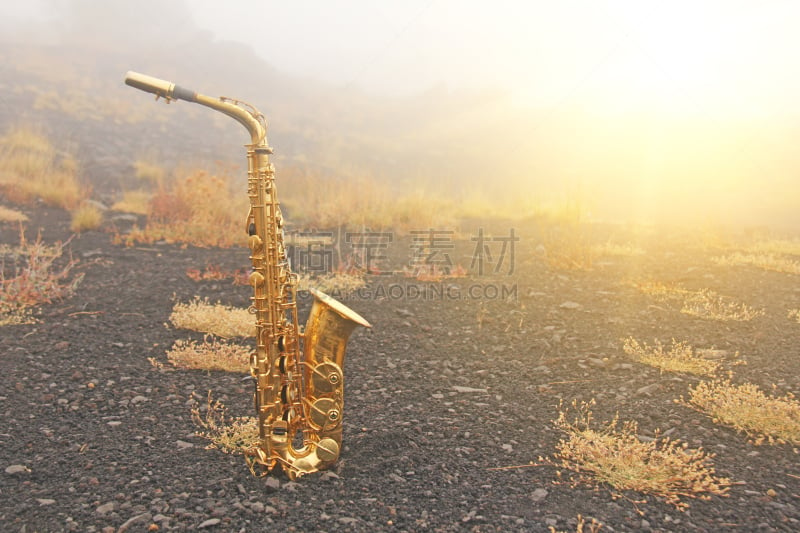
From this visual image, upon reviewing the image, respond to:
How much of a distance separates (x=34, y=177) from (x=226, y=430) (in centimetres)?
Answer: 1331

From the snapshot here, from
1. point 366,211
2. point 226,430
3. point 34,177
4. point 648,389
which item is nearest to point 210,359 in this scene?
point 226,430

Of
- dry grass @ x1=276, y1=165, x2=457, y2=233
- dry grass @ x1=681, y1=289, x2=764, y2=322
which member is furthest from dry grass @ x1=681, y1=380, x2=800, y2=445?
dry grass @ x1=276, y1=165, x2=457, y2=233

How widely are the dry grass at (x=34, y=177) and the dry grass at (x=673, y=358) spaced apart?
12.0m

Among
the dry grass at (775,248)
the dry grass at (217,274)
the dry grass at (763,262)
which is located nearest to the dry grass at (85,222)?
the dry grass at (217,274)

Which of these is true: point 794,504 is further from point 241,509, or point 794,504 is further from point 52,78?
point 52,78

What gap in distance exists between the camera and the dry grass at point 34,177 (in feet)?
40.0

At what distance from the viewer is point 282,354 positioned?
3.18 metres

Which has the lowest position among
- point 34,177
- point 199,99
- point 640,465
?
point 640,465

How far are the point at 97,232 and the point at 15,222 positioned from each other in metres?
1.63

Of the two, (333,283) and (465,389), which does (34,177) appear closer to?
(333,283)

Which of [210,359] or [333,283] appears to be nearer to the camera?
[210,359]

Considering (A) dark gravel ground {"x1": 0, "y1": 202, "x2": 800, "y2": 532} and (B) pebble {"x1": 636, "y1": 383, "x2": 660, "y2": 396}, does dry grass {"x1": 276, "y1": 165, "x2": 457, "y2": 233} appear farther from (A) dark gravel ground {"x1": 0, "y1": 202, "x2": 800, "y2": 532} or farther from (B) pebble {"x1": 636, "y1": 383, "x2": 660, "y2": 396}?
(B) pebble {"x1": 636, "y1": 383, "x2": 660, "y2": 396}

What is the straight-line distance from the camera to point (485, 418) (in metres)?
3.87

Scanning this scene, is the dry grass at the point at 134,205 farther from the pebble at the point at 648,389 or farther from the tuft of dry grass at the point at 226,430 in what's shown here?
the pebble at the point at 648,389
